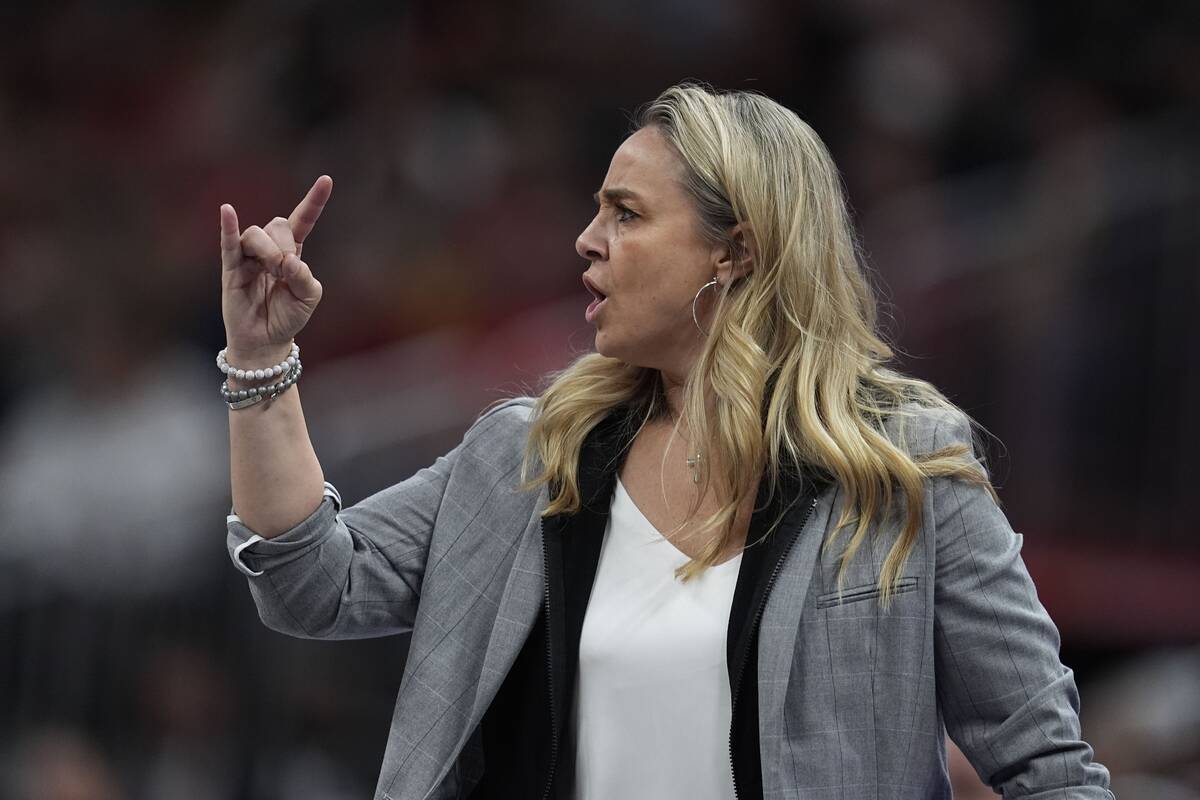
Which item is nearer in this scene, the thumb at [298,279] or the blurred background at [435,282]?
the thumb at [298,279]

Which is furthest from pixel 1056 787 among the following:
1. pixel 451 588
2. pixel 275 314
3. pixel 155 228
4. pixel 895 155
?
pixel 155 228

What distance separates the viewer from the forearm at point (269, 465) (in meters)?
2.22

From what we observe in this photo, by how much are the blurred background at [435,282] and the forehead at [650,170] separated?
7.08ft

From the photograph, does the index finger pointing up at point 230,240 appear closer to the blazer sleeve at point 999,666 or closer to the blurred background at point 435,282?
the blazer sleeve at point 999,666

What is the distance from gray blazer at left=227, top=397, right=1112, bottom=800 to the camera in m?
2.16

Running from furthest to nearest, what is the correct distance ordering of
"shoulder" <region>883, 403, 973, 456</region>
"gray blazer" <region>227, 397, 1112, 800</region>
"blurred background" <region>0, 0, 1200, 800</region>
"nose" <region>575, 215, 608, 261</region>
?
"blurred background" <region>0, 0, 1200, 800</region>, "nose" <region>575, 215, 608, 261</region>, "shoulder" <region>883, 403, 973, 456</region>, "gray blazer" <region>227, 397, 1112, 800</region>

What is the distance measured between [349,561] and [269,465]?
7.2 inches

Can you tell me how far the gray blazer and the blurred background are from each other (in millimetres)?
1888

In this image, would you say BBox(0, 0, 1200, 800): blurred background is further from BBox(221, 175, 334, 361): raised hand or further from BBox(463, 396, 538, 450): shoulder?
BBox(221, 175, 334, 361): raised hand

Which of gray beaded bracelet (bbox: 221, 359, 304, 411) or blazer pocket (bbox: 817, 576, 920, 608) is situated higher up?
gray beaded bracelet (bbox: 221, 359, 304, 411)

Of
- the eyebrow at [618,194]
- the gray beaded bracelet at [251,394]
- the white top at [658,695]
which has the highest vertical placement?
the eyebrow at [618,194]

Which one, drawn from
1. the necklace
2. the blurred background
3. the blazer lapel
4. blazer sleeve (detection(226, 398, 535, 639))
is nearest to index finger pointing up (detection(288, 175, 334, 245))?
blazer sleeve (detection(226, 398, 535, 639))

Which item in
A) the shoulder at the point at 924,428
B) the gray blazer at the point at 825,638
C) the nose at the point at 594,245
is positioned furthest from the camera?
the nose at the point at 594,245

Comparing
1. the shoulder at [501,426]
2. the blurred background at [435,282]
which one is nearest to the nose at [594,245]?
the shoulder at [501,426]
